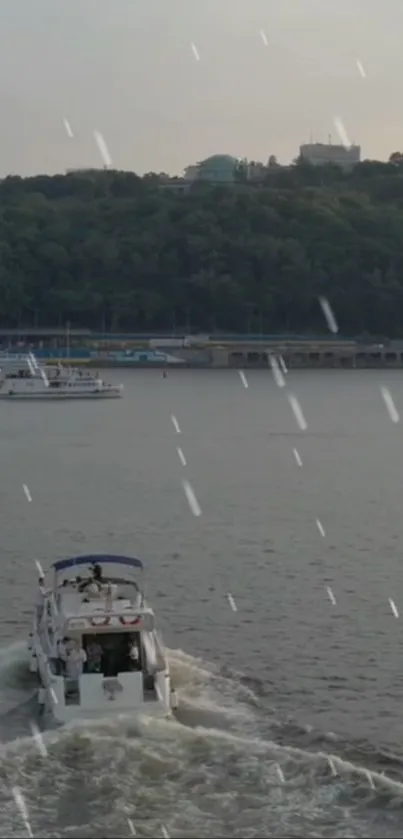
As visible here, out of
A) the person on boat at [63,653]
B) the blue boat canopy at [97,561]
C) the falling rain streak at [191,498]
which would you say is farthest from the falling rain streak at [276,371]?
the person on boat at [63,653]

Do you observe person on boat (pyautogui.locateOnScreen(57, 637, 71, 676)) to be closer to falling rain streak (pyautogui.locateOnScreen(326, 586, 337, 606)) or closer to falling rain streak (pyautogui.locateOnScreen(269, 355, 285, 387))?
falling rain streak (pyautogui.locateOnScreen(326, 586, 337, 606))

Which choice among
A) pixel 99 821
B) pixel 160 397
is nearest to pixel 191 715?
pixel 99 821

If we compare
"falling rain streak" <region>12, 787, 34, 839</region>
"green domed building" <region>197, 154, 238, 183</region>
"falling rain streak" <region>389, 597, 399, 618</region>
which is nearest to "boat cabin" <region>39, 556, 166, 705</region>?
"falling rain streak" <region>12, 787, 34, 839</region>

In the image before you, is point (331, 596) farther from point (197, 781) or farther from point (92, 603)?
point (197, 781)

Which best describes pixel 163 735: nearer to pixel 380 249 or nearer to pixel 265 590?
pixel 265 590

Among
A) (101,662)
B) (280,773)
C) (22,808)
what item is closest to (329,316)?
(101,662)

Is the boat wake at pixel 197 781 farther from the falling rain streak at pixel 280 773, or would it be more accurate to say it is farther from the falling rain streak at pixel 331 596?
the falling rain streak at pixel 331 596
